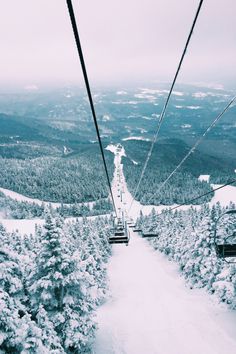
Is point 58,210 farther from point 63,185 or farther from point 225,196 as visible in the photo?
point 225,196

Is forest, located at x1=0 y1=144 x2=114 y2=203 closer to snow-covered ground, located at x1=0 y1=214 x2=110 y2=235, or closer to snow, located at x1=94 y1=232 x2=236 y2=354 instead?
snow-covered ground, located at x1=0 y1=214 x2=110 y2=235

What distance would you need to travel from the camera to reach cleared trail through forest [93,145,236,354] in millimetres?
24141

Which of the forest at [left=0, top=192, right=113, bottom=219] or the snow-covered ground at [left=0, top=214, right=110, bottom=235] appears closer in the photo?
the snow-covered ground at [left=0, top=214, right=110, bottom=235]

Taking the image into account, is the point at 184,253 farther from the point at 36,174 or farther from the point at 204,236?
the point at 36,174

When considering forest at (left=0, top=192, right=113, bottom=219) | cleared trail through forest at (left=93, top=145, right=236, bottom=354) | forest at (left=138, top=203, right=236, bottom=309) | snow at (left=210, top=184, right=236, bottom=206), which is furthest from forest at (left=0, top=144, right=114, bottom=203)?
forest at (left=138, top=203, right=236, bottom=309)

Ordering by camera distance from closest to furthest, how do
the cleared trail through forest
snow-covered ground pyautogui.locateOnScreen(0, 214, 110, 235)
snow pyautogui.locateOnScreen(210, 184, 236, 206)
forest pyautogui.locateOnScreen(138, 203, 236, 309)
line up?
the cleared trail through forest → forest pyautogui.locateOnScreen(138, 203, 236, 309) → snow-covered ground pyautogui.locateOnScreen(0, 214, 110, 235) → snow pyautogui.locateOnScreen(210, 184, 236, 206)

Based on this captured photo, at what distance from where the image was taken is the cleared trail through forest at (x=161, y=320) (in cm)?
2414

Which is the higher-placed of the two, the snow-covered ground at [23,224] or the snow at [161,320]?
the snow-covered ground at [23,224]

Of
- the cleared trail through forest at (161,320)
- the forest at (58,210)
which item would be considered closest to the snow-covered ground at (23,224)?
the forest at (58,210)

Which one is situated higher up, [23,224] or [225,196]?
[225,196]

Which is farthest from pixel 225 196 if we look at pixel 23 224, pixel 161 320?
pixel 161 320

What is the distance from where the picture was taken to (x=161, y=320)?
29.6 metres

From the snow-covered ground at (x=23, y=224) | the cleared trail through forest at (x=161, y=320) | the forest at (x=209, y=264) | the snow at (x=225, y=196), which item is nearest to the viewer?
the cleared trail through forest at (x=161, y=320)

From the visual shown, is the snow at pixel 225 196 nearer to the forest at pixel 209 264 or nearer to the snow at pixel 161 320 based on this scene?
the forest at pixel 209 264
